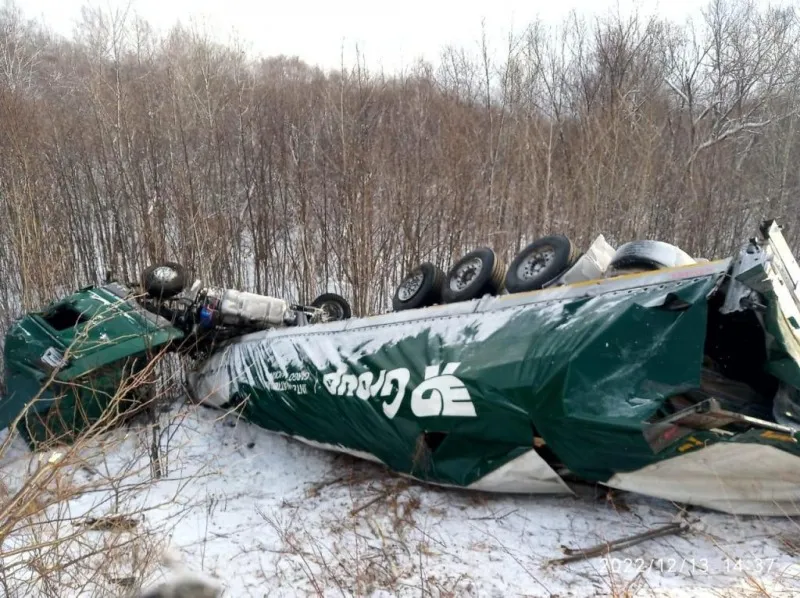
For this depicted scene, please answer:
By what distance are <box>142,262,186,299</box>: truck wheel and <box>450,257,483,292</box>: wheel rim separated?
338 centimetres

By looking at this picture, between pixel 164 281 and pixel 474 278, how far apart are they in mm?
3740

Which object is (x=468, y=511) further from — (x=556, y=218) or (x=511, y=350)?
(x=556, y=218)

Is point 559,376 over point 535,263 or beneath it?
beneath

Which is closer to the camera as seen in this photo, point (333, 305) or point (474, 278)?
point (474, 278)

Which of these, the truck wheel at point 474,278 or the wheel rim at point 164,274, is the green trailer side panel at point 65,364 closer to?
the wheel rim at point 164,274

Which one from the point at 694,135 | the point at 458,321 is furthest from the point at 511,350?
the point at 694,135

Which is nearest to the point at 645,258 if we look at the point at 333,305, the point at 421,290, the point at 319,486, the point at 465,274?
the point at 465,274

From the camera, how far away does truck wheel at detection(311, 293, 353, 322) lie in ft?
25.4

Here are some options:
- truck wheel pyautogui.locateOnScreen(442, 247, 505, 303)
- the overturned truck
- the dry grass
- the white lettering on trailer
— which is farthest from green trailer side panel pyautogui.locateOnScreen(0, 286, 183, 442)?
truck wheel pyautogui.locateOnScreen(442, 247, 505, 303)

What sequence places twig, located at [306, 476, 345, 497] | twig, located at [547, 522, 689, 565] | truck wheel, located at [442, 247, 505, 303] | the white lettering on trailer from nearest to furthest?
twig, located at [547, 522, 689, 565] < the white lettering on trailer < twig, located at [306, 476, 345, 497] < truck wheel, located at [442, 247, 505, 303]

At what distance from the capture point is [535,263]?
5027mm

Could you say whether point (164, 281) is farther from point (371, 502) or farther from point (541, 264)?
point (541, 264)

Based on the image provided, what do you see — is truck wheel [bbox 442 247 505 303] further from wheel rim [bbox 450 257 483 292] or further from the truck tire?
the truck tire

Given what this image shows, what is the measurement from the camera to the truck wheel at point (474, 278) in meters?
5.14
